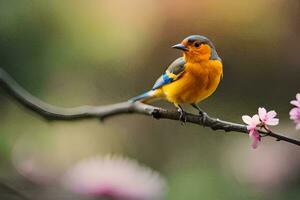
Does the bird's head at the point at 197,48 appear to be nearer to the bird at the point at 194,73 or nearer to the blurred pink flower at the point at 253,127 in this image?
the bird at the point at 194,73

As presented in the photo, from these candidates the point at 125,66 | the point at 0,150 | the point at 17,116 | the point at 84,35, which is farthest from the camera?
the point at 125,66

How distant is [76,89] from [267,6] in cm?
53

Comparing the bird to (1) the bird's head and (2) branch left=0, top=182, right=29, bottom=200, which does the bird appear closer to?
(1) the bird's head

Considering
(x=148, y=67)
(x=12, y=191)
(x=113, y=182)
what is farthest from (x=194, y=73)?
(x=148, y=67)

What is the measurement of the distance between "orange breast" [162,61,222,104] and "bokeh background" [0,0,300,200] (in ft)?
2.74

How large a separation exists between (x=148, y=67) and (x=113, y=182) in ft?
4.06

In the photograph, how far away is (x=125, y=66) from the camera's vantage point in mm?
1905

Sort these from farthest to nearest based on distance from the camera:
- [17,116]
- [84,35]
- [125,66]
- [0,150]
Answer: [125,66] → [84,35] → [17,116] → [0,150]

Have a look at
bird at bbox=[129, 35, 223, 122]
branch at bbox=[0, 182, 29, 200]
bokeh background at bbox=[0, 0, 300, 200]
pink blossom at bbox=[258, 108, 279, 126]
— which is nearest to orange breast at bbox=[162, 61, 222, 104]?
bird at bbox=[129, 35, 223, 122]

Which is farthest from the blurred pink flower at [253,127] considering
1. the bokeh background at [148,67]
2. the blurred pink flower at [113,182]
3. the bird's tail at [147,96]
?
the bokeh background at [148,67]

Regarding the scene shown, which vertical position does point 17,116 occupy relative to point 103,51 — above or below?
below

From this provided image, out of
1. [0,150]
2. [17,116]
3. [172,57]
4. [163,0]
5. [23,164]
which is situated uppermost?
[163,0]

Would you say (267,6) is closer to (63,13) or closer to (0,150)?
(63,13)

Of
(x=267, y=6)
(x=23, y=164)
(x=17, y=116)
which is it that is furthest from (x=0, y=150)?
(x=267, y=6)
